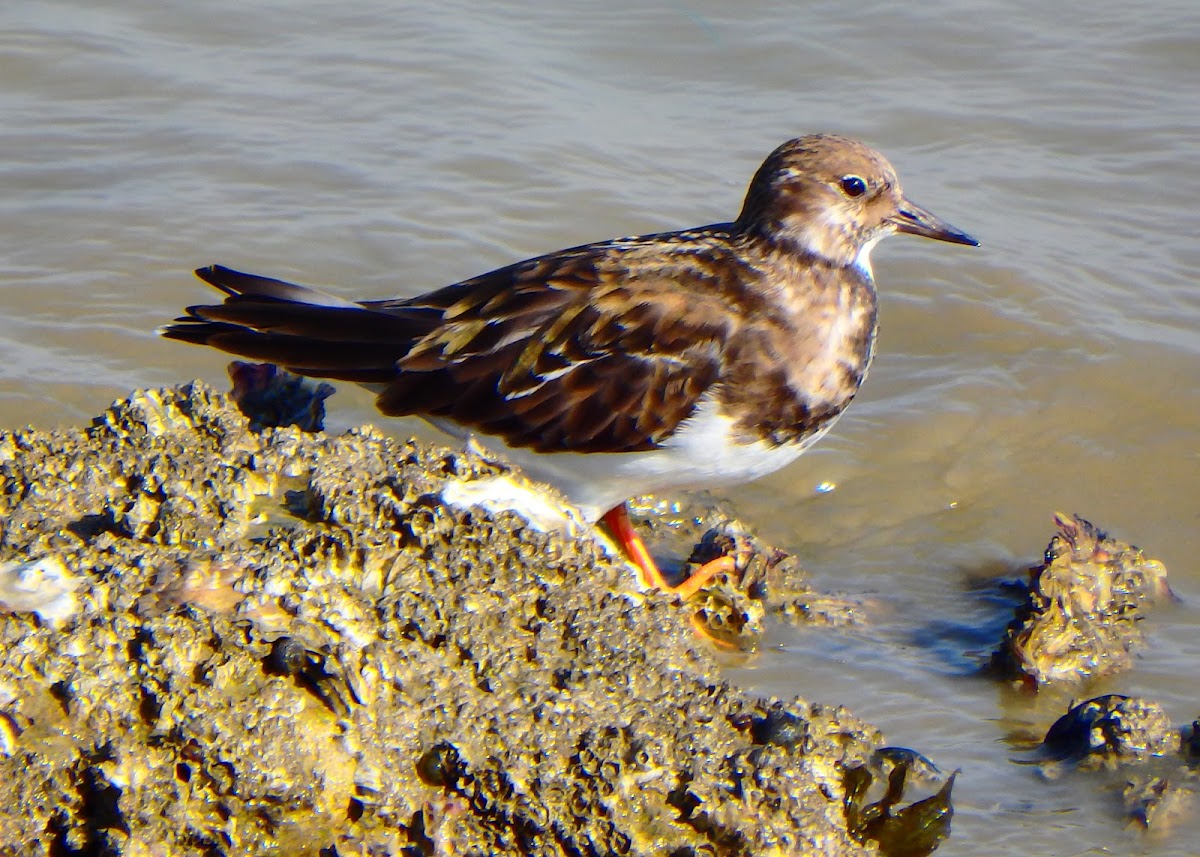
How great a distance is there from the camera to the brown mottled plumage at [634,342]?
13.7 feet

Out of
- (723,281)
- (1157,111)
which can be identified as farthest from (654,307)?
(1157,111)

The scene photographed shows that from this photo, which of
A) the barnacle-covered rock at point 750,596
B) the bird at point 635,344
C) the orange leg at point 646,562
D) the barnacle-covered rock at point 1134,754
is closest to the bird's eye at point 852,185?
the bird at point 635,344

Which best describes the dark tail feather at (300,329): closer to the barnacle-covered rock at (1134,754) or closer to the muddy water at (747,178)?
the muddy water at (747,178)

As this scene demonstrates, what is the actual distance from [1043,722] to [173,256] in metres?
4.15

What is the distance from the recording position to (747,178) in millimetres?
7121

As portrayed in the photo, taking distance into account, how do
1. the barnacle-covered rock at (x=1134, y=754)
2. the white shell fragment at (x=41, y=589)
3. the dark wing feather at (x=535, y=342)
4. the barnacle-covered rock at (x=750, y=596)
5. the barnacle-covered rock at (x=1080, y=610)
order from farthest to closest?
the dark wing feather at (x=535, y=342) < the barnacle-covered rock at (x=750, y=596) < the barnacle-covered rock at (x=1080, y=610) < the barnacle-covered rock at (x=1134, y=754) < the white shell fragment at (x=41, y=589)

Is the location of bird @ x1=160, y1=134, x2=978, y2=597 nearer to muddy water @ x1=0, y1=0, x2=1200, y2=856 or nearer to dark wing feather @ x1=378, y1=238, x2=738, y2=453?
dark wing feather @ x1=378, y1=238, x2=738, y2=453

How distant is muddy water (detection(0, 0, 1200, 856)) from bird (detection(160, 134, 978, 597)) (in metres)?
0.62

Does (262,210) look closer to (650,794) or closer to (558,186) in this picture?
(558,186)

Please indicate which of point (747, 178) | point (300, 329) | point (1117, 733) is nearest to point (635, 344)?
Result: point (300, 329)

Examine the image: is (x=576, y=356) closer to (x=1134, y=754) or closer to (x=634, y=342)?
(x=634, y=342)

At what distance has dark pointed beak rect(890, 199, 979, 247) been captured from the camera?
4.62 m

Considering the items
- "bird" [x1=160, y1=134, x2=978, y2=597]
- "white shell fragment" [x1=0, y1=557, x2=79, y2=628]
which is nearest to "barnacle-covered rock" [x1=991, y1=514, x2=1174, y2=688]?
"bird" [x1=160, y1=134, x2=978, y2=597]

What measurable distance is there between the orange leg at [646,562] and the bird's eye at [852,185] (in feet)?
3.83
